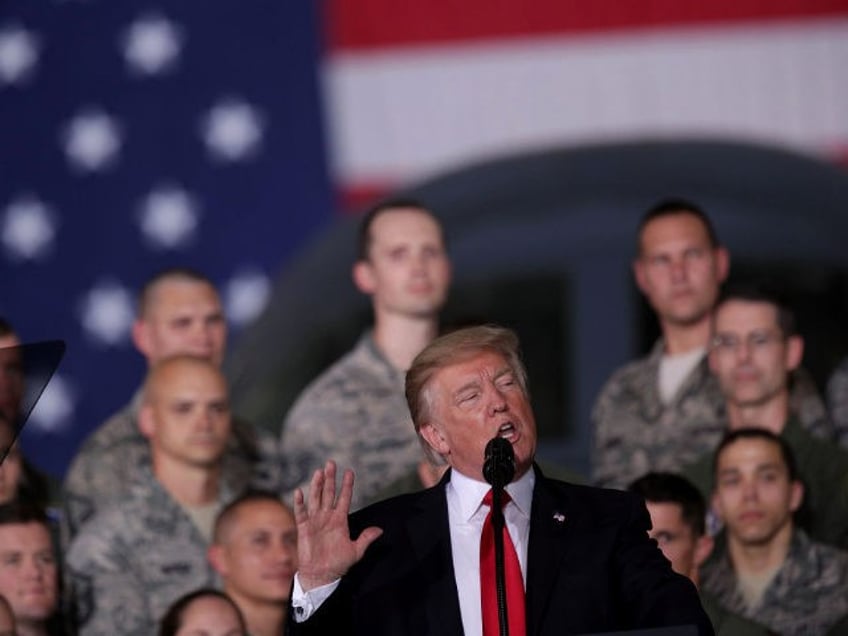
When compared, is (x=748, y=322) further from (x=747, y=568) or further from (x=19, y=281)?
(x=19, y=281)

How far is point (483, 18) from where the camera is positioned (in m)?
8.68

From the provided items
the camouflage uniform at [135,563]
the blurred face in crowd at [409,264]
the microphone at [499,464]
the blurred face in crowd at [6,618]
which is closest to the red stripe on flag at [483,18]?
the blurred face in crowd at [409,264]

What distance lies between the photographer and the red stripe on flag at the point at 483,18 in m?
8.61

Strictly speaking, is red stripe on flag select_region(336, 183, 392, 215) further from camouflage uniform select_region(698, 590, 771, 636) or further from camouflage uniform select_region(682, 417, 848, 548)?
camouflage uniform select_region(698, 590, 771, 636)

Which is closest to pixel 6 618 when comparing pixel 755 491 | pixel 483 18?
pixel 755 491

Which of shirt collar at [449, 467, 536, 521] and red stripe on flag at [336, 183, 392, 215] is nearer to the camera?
shirt collar at [449, 467, 536, 521]

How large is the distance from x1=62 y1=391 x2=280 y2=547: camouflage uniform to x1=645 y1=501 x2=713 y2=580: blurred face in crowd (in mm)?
1190

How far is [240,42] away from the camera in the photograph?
28.3 ft

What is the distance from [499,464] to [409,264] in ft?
8.07

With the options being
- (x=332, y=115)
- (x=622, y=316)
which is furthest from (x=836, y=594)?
(x=332, y=115)

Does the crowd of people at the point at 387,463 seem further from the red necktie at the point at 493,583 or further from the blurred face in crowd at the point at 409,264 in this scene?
the red necktie at the point at 493,583

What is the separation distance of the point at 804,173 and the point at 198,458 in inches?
137

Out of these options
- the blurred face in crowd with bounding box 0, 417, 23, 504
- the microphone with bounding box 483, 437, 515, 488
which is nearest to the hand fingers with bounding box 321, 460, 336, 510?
the microphone with bounding box 483, 437, 515, 488

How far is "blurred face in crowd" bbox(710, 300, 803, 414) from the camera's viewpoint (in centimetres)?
574
